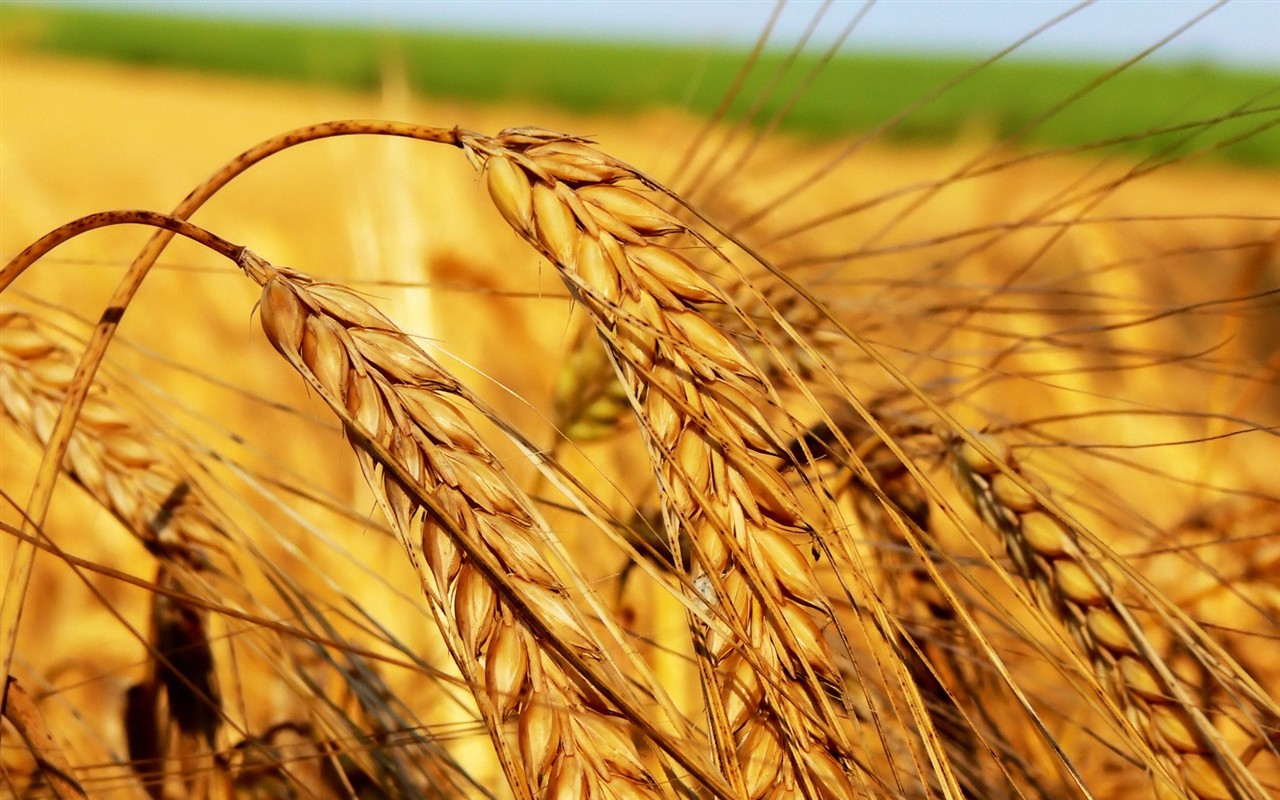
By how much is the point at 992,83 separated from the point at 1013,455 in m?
16.0

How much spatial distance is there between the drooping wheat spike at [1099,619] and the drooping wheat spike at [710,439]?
0.61 feet

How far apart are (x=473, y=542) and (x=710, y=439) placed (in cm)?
9

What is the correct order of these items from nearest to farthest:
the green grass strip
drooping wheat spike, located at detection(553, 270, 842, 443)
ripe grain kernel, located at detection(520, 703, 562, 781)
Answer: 1. ripe grain kernel, located at detection(520, 703, 562, 781)
2. drooping wheat spike, located at detection(553, 270, 842, 443)
3. the green grass strip

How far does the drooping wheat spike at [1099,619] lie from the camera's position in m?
0.55

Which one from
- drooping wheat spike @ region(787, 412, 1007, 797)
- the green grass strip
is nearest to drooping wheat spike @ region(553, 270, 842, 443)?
drooping wheat spike @ region(787, 412, 1007, 797)

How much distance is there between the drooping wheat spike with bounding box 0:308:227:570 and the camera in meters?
0.59

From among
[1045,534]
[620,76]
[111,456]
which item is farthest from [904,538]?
[620,76]

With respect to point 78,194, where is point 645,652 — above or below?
below

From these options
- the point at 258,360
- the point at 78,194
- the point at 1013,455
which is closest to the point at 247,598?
the point at 1013,455

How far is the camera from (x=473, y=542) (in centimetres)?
37

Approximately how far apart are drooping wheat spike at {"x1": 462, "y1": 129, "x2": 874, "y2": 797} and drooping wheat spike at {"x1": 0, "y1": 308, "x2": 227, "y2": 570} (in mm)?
331

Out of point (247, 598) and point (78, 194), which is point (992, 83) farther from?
point (247, 598)

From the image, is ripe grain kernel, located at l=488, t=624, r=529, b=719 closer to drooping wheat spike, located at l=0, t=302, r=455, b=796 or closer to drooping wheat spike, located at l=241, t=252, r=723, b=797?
drooping wheat spike, located at l=241, t=252, r=723, b=797

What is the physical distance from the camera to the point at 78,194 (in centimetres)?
297
